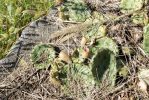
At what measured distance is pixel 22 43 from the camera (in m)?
2.10

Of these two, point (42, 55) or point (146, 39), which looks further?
point (42, 55)

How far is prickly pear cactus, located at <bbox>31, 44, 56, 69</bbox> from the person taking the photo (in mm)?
1917

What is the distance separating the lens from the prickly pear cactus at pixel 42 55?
1.92 meters

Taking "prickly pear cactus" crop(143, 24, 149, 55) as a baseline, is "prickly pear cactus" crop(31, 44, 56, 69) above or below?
below

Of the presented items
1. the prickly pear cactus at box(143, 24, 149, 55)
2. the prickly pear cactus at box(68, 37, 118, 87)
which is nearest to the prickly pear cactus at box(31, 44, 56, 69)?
the prickly pear cactus at box(68, 37, 118, 87)

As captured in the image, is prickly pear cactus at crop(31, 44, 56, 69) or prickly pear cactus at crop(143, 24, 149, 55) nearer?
prickly pear cactus at crop(143, 24, 149, 55)

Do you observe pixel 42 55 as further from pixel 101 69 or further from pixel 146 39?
pixel 146 39

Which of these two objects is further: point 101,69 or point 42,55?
point 42,55

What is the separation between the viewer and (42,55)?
1.96 meters

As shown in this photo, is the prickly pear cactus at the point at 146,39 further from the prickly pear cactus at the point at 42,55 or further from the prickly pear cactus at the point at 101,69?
the prickly pear cactus at the point at 42,55

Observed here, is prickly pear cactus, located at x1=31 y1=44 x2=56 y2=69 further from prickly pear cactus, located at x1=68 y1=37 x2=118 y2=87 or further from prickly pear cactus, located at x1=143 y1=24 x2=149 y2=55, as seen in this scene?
prickly pear cactus, located at x1=143 y1=24 x2=149 y2=55

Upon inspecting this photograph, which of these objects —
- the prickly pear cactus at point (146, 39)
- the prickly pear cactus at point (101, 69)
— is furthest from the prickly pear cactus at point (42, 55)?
the prickly pear cactus at point (146, 39)

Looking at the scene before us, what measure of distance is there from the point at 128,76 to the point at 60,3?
0.72 meters

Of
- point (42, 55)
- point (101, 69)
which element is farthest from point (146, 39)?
point (42, 55)
